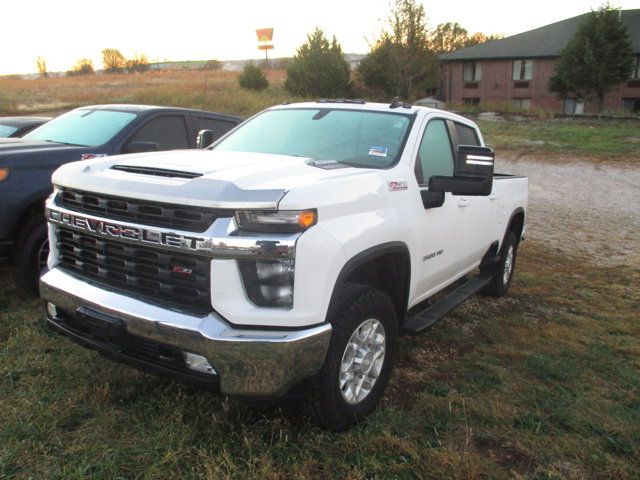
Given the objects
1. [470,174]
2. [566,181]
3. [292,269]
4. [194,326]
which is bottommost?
[566,181]

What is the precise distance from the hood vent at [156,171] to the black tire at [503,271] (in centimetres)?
363

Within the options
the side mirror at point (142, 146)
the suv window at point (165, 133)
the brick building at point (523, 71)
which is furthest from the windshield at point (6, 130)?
the brick building at point (523, 71)

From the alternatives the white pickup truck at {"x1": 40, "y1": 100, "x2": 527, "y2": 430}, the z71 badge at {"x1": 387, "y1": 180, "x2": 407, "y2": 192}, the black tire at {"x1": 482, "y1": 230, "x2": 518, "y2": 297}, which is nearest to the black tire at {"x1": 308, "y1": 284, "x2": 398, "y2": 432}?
the white pickup truck at {"x1": 40, "y1": 100, "x2": 527, "y2": 430}

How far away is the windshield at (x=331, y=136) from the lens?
3850 millimetres

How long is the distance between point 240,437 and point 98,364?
134 centimetres

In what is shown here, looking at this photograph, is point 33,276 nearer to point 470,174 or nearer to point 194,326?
point 194,326

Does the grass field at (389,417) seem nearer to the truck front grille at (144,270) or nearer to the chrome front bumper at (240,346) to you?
the chrome front bumper at (240,346)

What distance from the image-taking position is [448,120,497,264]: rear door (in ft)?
15.0

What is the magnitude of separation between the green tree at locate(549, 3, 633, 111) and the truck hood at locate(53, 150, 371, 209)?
35194 millimetres

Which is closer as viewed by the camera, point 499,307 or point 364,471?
point 364,471

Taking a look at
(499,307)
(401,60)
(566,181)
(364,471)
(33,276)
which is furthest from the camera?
(401,60)

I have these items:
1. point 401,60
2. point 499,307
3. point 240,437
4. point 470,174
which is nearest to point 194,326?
point 240,437

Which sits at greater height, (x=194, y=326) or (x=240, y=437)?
(x=194, y=326)

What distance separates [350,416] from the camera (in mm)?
3135
